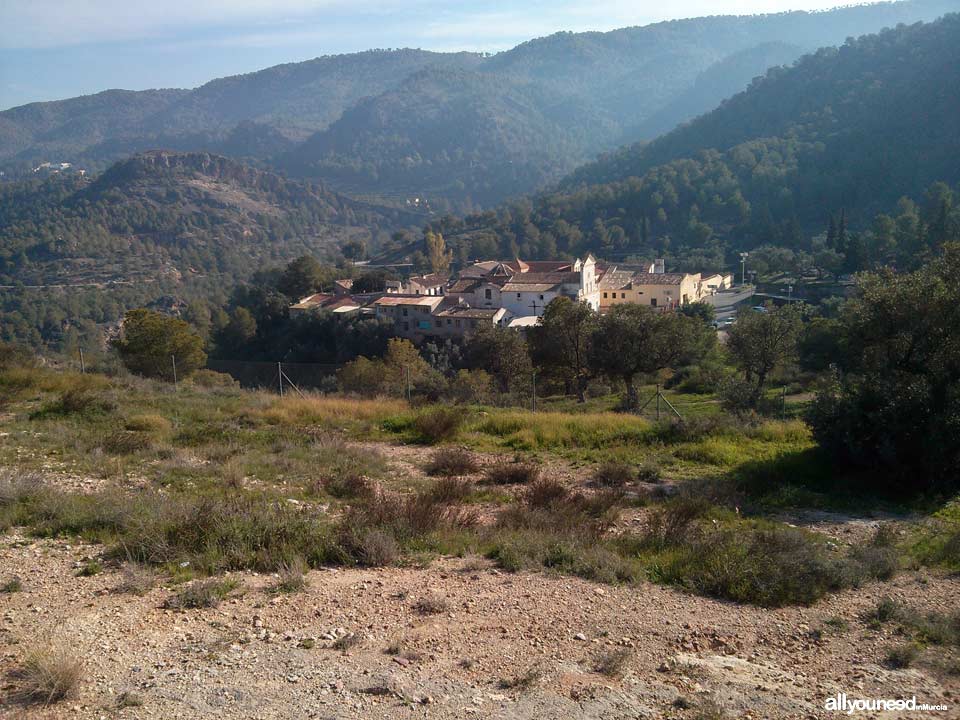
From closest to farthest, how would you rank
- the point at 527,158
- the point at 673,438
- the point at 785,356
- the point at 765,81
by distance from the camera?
the point at 673,438
the point at 785,356
the point at 765,81
the point at 527,158

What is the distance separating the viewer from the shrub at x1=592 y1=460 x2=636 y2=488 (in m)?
9.10

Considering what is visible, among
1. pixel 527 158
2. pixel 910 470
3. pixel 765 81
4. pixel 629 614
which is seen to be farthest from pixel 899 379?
pixel 527 158

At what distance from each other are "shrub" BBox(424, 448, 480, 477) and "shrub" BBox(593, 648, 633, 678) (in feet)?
15.9

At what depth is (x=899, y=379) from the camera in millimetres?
9305

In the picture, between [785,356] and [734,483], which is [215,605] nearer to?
[734,483]

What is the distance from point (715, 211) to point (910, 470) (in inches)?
2966

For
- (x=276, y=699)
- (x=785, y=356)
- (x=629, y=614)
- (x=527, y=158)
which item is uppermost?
(x=527, y=158)

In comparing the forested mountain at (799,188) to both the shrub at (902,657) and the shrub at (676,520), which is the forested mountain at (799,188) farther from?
the shrub at (902,657)

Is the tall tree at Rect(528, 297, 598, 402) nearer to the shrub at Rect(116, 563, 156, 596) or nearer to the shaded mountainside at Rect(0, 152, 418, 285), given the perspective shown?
the shrub at Rect(116, 563, 156, 596)

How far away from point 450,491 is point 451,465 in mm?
1325

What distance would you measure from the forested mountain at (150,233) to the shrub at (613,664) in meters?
55.6

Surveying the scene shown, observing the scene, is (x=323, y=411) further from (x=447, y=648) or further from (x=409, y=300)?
(x=409, y=300)

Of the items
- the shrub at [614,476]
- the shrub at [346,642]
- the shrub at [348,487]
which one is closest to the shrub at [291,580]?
the shrub at [346,642]

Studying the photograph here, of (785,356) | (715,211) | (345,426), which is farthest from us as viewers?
(715,211)
